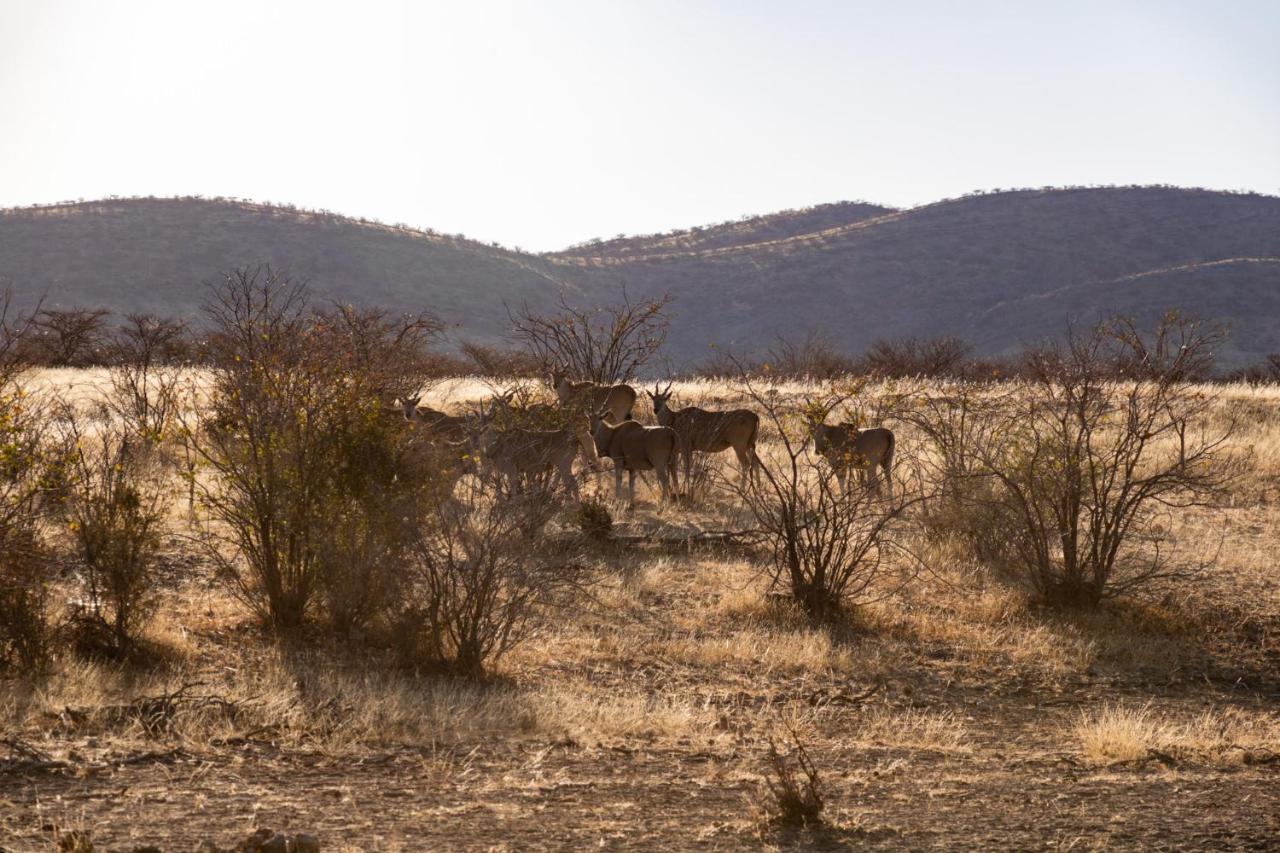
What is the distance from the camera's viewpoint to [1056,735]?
953cm

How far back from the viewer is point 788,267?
9506 cm

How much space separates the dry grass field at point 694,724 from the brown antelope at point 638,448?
251cm

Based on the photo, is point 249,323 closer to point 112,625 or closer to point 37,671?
point 112,625

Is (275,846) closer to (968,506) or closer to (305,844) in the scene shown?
(305,844)

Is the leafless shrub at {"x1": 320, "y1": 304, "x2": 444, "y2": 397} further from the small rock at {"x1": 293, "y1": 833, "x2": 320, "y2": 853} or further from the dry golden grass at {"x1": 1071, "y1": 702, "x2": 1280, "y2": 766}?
the dry golden grass at {"x1": 1071, "y1": 702, "x2": 1280, "y2": 766}

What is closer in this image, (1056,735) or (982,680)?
(1056,735)

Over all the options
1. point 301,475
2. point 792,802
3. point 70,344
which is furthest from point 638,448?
point 70,344

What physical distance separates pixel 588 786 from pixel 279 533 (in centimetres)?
501

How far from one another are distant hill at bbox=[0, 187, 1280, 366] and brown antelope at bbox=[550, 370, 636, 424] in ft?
146

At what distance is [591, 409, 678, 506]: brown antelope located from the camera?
17.5 m

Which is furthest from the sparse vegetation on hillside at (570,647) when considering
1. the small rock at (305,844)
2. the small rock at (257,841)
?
the small rock at (305,844)

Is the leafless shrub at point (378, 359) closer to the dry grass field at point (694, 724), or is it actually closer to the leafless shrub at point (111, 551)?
the leafless shrub at point (111, 551)

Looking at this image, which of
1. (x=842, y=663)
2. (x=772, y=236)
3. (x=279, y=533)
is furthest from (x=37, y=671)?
(x=772, y=236)

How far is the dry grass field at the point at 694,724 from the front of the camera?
21.3ft
